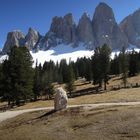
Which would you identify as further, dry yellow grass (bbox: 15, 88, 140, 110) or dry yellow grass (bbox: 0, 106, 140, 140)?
dry yellow grass (bbox: 15, 88, 140, 110)

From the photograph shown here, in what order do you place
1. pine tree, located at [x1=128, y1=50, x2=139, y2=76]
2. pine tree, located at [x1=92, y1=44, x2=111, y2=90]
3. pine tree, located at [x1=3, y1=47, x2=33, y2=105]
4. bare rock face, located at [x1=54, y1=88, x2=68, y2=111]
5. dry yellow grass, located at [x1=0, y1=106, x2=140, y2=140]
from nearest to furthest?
1. dry yellow grass, located at [x1=0, y1=106, x2=140, y2=140]
2. bare rock face, located at [x1=54, y1=88, x2=68, y2=111]
3. pine tree, located at [x1=3, y1=47, x2=33, y2=105]
4. pine tree, located at [x1=92, y1=44, x2=111, y2=90]
5. pine tree, located at [x1=128, y1=50, x2=139, y2=76]

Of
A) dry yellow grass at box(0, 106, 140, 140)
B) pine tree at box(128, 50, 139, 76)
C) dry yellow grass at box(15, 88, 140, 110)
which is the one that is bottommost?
dry yellow grass at box(0, 106, 140, 140)

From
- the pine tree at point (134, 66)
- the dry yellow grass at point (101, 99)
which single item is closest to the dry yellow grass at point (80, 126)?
the dry yellow grass at point (101, 99)

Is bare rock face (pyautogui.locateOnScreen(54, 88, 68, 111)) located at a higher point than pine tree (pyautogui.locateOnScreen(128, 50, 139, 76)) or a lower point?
lower

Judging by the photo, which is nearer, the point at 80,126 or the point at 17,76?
the point at 80,126

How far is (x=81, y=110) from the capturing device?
3309 centimetres

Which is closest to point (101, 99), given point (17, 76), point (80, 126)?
point (17, 76)

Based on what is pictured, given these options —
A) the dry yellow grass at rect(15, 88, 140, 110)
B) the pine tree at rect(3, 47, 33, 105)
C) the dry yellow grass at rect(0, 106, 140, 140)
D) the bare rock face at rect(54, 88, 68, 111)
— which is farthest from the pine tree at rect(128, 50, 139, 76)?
the dry yellow grass at rect(0, 106, 140, 140)

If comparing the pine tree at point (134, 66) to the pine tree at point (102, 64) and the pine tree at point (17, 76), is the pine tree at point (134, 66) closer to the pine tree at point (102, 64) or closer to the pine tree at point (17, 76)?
the pine tree at point (102, 64)

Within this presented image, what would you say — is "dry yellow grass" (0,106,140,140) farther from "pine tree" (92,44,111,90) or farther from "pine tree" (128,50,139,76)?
"pine tree" (128,50,139,76)

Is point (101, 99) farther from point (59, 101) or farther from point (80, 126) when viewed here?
point (80, 126)

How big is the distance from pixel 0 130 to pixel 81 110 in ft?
25.5

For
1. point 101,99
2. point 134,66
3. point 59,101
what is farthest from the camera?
point 134,66

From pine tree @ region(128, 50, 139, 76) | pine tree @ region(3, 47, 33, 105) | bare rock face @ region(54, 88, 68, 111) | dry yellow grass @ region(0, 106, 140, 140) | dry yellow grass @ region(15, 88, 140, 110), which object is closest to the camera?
dry yellow grass @ region(0, 106, 140, 140)
